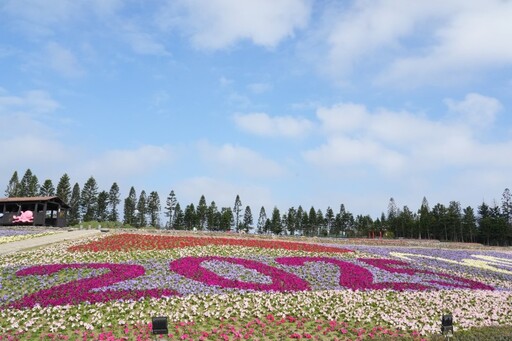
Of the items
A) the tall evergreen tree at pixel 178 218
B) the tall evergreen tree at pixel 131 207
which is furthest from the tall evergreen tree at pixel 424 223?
the tall evergreen tree at pixel 131 207

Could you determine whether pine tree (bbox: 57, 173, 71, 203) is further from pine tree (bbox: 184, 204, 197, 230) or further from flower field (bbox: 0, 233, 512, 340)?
flower field (bbox: 0, 233, 512, 340)

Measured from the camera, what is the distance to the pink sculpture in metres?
43.1

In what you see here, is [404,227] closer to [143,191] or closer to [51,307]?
→ [143,191]

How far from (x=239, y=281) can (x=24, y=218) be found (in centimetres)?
3695

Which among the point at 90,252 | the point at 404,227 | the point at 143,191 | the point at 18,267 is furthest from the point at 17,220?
the point at 404,227

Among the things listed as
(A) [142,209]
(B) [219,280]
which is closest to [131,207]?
(A) [142,209]

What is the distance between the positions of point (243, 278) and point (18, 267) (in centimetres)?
1047

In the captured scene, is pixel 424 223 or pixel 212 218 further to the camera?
pixel 212 218

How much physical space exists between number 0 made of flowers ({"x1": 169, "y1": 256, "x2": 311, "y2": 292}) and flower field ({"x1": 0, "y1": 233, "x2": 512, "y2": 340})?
0.16 feet

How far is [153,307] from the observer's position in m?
12.4

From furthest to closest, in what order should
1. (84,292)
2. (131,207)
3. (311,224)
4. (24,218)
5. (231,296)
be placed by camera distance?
(311,224) → (131,207) → (24,218) → (231,296) → (84,292)

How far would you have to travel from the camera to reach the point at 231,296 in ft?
45.4

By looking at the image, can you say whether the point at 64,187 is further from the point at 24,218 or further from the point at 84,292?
the point at 84,292

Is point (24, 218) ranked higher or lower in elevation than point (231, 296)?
higher
